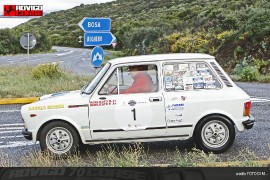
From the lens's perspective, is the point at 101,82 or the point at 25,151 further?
the point at 25,151

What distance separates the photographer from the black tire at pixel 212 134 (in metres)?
3.95

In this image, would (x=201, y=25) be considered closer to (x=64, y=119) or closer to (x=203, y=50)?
(x=203, y=50)

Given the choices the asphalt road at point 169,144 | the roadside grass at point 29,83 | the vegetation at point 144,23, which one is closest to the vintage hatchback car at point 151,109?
the asphalt road at point 169,144

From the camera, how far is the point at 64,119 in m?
3.99

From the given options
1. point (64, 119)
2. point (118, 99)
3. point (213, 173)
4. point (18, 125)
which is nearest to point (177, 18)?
point (213, 173)

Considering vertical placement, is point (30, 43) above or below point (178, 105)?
above

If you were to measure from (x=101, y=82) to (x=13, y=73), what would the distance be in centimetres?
265

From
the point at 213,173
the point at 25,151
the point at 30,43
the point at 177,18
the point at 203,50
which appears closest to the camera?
the point at 213,173

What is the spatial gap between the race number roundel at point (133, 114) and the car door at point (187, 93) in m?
0.17

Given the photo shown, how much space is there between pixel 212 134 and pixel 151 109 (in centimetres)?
58

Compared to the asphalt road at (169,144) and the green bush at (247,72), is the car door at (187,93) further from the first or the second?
the green bush at (247,72)

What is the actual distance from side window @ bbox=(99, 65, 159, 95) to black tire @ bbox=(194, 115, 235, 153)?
511 millimetres

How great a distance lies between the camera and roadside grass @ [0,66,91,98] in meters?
5.14

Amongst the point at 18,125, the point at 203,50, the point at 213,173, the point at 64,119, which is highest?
the point at 203,50
